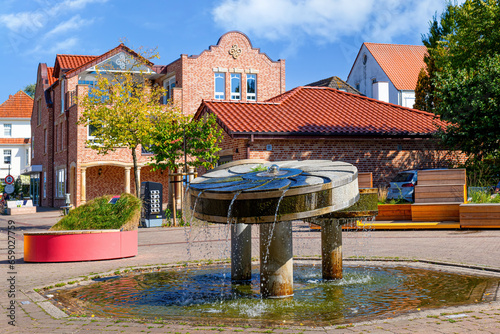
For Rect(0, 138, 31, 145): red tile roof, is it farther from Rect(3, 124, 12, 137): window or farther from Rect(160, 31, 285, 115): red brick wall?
Rect(160, 31, 285, 115): red brick wall

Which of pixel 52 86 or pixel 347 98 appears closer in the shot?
pixel 347 98

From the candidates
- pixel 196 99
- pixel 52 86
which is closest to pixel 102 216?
pixel 196 99

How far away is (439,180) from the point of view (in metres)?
15.8

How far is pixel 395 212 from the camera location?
16875 mm

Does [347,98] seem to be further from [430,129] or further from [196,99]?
[196,99]

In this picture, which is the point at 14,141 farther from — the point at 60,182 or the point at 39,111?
the point at 60,182

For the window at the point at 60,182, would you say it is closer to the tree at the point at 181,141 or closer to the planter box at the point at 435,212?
the tree at the point at 181,141

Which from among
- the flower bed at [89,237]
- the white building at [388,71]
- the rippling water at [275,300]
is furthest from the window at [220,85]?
the rippling water at [275,300]

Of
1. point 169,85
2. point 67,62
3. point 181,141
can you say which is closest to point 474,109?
point 181,141

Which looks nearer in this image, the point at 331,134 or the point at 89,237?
the point at 89,237

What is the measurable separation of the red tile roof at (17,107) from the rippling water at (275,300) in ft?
223

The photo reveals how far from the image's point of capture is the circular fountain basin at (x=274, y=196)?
5.88 m

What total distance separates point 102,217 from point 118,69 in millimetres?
26675

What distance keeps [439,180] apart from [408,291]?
9.62 m
